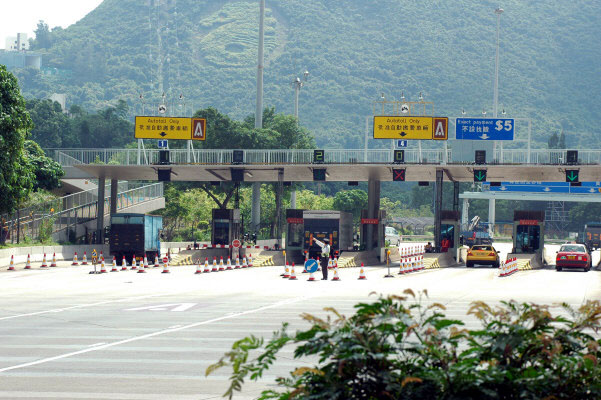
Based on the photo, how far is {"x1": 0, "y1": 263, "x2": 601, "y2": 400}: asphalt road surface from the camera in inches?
485

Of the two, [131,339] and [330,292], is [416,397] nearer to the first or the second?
[131,339]

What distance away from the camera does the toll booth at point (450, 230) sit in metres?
60.0

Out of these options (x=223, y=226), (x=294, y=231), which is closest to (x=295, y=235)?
(x=294, y=231)

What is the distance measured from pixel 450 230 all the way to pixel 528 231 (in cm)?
528

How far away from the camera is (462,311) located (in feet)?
77.4

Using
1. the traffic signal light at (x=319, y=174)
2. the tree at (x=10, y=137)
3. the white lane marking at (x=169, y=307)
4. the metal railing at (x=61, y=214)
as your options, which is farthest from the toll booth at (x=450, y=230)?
the white lane marking at (x=169, y=307)

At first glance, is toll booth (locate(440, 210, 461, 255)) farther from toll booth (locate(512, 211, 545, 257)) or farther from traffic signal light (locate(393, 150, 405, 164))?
traffic signal light (locate(393, 150, 405, 164))

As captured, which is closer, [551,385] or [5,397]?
[551,385]

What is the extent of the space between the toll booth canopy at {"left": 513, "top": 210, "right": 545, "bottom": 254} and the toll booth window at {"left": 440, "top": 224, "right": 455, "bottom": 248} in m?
3.99

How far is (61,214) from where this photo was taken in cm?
6103

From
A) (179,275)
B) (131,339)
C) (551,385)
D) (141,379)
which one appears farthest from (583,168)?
(551,385)

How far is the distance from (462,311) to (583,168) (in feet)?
117

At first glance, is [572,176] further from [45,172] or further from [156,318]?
[156,318]

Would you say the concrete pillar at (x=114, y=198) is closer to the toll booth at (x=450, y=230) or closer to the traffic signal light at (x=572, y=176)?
the toll booth at (x=450, y=230)
